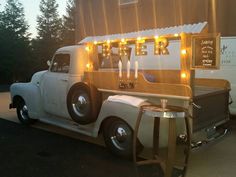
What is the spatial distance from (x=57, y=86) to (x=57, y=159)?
1.92m

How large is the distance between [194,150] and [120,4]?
11.5 metres

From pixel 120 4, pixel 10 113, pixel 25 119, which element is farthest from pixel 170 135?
pixel 120 4

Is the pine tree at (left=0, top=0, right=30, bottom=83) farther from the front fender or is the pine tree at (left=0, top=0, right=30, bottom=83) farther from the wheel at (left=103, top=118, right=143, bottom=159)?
the wheel at (left=103, top=118, right=143, bottom=159)

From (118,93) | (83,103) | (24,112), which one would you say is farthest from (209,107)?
(24,112)

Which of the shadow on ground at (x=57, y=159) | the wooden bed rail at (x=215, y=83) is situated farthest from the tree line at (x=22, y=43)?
the wooden bed rail at (x=215, y=83)

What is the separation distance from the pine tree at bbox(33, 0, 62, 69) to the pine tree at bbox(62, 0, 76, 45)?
0.67 meters

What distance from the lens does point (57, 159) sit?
18.9 ft

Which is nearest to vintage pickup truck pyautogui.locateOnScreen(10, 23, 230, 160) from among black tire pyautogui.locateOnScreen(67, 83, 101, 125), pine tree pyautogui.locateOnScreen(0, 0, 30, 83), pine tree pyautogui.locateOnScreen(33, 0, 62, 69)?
black tire pyautogui.locateOnScreen(67, 83, 101, 125)

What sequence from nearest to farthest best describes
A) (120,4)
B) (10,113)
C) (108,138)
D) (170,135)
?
(170,135), (108,138), (10,113), (120,4)

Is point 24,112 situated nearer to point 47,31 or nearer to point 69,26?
point 47,31

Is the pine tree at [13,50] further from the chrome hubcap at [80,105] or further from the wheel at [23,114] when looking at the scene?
the chrome hubcap at [80,105]

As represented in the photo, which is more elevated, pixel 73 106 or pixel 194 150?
pixel 73 106

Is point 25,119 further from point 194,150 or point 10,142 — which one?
point 194,150

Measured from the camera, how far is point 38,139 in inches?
277
